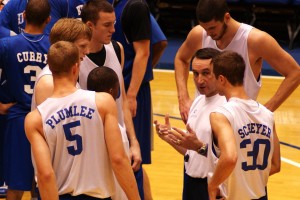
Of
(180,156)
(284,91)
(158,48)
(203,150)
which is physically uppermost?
(158,48)

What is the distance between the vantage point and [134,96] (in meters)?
5.74

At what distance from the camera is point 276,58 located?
532cm

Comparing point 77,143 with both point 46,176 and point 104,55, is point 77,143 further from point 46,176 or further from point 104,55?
point 104,55

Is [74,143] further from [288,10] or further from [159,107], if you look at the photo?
[288,10]

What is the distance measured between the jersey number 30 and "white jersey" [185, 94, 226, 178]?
1.29 ft

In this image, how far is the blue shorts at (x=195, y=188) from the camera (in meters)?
4.68

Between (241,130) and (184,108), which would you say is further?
(184,108)

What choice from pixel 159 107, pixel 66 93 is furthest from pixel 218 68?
pixel 159 107

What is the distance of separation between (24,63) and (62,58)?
71.7 inches

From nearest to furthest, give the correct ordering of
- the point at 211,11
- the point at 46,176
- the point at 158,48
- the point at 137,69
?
the point at 46,176, the point at 211,11, the point at 137,69, the point at 158,48

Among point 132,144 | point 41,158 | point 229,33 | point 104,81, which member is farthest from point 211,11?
point 41,158

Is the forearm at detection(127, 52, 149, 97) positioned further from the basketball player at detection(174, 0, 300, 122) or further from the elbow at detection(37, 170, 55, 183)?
the elbow at detection(37, 170, 55, 183)

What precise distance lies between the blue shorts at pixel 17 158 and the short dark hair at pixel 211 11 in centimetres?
159

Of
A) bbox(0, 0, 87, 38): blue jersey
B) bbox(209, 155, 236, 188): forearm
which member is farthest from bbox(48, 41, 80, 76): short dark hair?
bbox(0, 0, 87, 38): blue jersey
